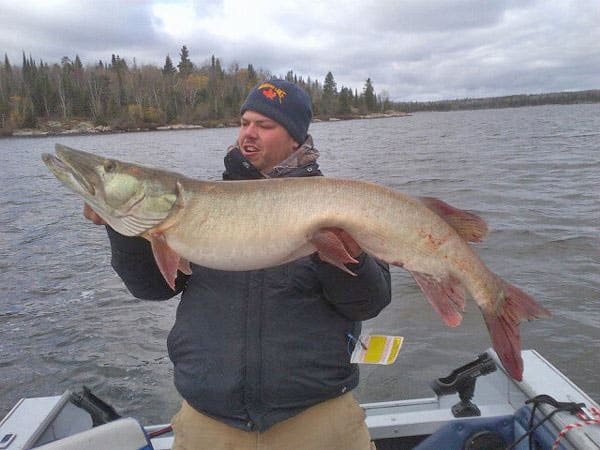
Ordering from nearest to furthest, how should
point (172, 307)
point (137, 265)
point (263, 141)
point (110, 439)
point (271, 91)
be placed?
point (137, 265)
point (110, 439)
point (263, 141)
point (271, 91)
point (172, 307)

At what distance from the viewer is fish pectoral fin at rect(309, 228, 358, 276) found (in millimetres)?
2230

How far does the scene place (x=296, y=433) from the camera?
248 cm

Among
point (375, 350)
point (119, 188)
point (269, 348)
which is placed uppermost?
point (119, 188)

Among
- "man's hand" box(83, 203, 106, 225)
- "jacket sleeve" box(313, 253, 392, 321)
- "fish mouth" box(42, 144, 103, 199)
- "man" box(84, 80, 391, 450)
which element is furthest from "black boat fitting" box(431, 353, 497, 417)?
"fish mouth" box(42, 144, 103, 199)

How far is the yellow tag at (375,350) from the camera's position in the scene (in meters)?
2.63

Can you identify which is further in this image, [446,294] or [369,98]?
[369,98]

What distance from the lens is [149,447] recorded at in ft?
9.43

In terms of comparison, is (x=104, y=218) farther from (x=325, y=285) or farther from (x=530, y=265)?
(x=530, y=265)

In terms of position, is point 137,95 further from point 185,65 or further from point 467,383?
point 467,383

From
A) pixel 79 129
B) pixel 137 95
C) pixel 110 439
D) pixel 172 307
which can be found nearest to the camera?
pixel 110 439

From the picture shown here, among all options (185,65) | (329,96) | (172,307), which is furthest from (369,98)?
(172,307)

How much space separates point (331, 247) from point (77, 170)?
44.8 inches

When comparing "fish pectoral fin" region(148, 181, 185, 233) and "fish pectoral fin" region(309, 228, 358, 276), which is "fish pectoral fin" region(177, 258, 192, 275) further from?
"fish pectoral fin" region(309, 228, 358, 276)

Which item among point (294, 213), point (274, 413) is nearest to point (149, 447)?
point (274, 413)
